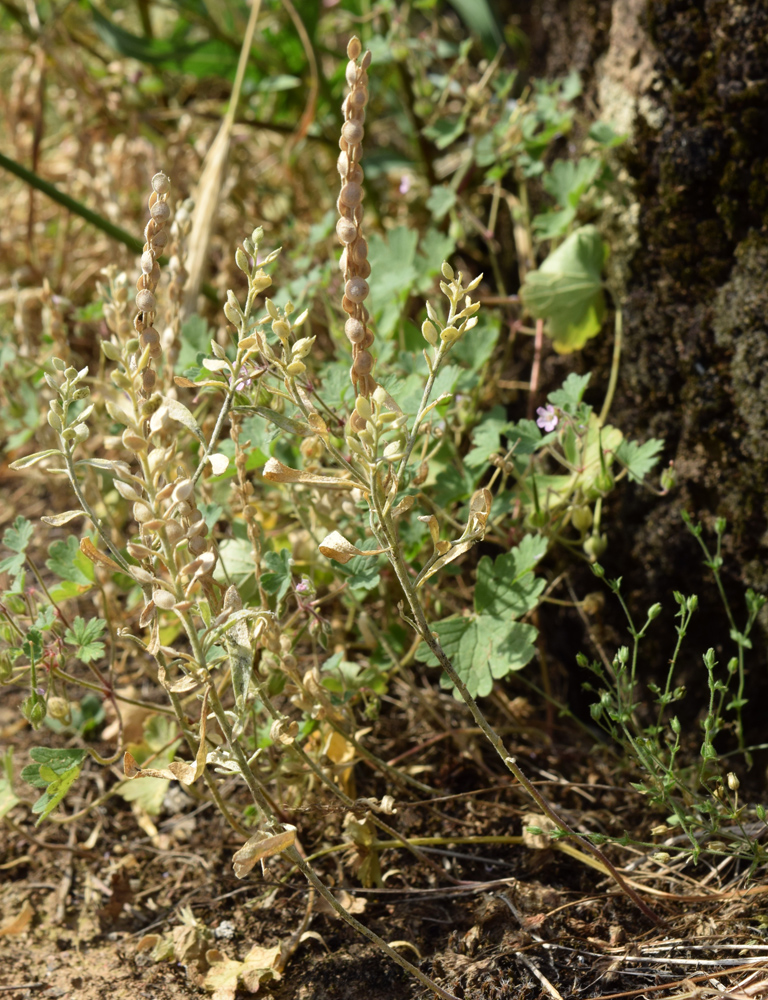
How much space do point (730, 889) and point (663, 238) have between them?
1.21 metres

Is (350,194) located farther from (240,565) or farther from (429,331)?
(240,565)

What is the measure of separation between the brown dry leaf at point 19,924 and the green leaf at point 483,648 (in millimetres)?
821

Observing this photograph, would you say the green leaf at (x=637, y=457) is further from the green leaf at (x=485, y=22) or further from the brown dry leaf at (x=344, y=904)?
the green leaf at (x=485, y=22)

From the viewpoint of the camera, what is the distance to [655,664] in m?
1.82

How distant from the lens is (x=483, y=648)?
148 centimetres

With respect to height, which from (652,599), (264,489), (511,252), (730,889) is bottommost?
(730,889)

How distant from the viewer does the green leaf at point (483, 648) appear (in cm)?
143

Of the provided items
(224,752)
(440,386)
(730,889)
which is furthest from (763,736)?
(224,752)

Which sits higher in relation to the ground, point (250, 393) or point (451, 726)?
point (250, 393)

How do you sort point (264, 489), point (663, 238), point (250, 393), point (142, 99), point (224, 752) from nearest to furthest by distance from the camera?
1. point (224, 752)
2. point (250, 393)
3. point (663, 238)
4. point (264, 489)
5. point (142, 99)

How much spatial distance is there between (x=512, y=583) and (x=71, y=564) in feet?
2.54

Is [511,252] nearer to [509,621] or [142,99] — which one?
→ [509,621]

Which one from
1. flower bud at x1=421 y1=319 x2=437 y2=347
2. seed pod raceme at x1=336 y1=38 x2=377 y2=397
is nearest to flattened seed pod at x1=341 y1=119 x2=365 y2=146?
seed pod raceme at x1=336 y1=38 x2=377 y2=397

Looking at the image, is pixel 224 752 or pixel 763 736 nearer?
pixel 224 752
